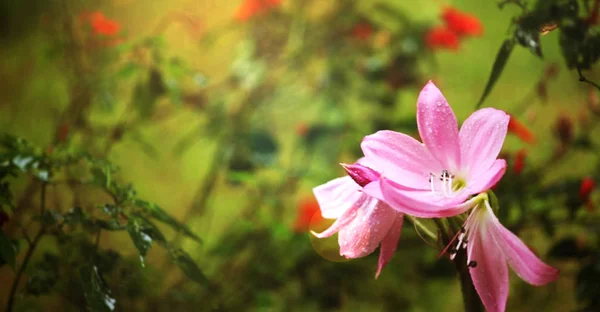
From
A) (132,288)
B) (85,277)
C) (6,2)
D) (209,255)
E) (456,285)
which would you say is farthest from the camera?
(6,2)

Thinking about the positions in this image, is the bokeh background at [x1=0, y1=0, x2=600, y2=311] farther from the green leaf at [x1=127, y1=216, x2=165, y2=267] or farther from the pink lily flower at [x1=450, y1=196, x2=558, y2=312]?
the pink lily flower at [x1=450, y1=196, x2=558, y2=312]

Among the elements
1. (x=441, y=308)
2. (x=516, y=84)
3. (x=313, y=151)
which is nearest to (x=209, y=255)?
(x=313, y=151)

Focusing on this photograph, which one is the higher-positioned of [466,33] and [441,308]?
[466,33]

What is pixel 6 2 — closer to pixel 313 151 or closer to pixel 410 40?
pixel 313 151

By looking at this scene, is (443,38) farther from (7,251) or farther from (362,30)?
(7,251)

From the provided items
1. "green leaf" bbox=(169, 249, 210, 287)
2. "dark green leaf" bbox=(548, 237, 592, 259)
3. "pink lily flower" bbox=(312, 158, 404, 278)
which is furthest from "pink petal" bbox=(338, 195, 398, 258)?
"dark green leaf" bbox=(548, 237, 592, 259)
